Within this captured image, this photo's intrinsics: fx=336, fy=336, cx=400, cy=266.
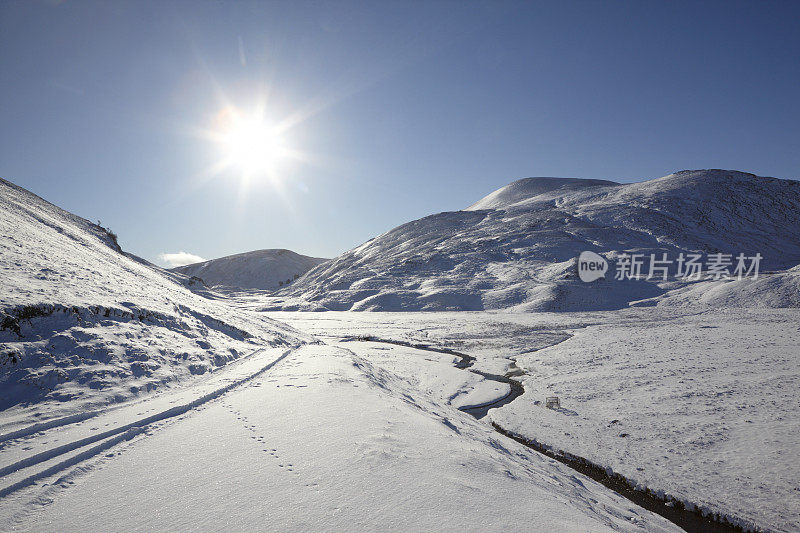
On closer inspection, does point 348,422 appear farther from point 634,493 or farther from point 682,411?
point 682,411

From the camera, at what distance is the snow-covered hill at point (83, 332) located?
6156 millimetres

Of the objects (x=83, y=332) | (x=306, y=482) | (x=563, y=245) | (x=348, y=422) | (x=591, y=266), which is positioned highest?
(x=563, y=245)

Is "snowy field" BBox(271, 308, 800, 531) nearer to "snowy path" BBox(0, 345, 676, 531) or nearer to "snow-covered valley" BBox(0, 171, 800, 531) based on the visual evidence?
"snow-covered valley" BBox(0, 171, 800, 531)

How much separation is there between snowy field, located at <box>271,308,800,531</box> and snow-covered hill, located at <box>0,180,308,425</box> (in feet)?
28.2

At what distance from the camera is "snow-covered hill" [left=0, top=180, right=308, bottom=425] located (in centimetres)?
616

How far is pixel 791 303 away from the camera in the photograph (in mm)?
30188

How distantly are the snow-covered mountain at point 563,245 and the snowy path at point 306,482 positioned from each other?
3844cm

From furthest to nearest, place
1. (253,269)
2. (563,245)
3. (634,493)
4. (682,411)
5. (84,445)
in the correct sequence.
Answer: (253,269) < (563,245) < (682,411) < (634,493) < (84,445)

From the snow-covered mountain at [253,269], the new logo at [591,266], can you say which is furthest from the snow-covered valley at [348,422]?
the snow-covered mountain at [253,269]

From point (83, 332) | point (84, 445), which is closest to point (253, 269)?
point (83, 332)

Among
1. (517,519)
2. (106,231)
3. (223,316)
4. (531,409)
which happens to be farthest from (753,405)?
(106,231)

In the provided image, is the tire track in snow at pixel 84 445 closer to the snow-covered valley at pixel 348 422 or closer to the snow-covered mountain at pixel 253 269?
the snow-covered valley at pixel 348 422

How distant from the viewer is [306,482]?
3684mm

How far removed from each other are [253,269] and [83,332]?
154896 mm
